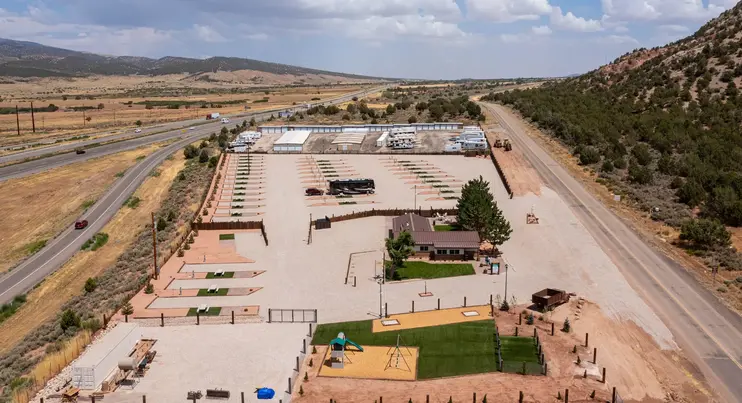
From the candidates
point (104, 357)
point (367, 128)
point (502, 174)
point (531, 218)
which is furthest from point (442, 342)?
point (367, 128)

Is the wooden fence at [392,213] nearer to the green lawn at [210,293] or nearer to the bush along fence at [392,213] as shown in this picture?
the bush along fence at [392,213]

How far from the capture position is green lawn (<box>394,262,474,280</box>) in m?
42.8

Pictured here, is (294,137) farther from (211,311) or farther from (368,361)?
(368,361)

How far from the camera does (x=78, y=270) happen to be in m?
51.1

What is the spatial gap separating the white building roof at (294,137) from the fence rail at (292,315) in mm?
62656

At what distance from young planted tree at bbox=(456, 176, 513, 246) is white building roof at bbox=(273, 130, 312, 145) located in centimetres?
5041

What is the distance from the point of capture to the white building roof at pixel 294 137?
9731 centimetres

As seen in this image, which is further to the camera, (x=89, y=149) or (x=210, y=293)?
(x=89, y=149)

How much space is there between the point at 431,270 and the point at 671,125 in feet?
206

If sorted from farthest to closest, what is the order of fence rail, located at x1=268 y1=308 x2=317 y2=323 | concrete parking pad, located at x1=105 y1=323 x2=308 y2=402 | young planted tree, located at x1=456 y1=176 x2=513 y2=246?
1. young planted tree, located at x1=456 y1=176 x2=513 y2=246
2. fence rail, located at x1=268 y1=308 x2=317 y2=323
3. concrete parking pad, located at x1=105 y1=323 x2=308 y2=402

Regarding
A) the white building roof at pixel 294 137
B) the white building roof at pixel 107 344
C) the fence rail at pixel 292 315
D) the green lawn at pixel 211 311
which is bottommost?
the green lawn at pixel 211 311

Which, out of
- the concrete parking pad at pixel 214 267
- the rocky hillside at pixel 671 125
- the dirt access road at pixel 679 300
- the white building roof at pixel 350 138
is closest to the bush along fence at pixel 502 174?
the dirt access road at pixel 679 300

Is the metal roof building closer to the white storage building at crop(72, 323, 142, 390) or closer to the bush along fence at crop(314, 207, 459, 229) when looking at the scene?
the bush along fence at crop(314, 207, 459, 229)

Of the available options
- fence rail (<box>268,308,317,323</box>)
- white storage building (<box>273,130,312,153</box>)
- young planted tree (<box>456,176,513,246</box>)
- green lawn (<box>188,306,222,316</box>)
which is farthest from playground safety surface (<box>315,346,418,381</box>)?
white storage building (<box>273,130,312,153</box>)
